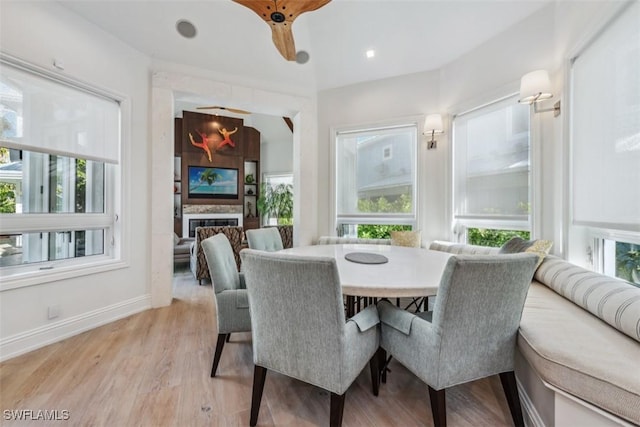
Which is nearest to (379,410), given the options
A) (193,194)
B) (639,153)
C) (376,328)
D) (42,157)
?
(376,328)

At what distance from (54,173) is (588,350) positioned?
3.76m

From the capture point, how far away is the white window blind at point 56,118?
198cm

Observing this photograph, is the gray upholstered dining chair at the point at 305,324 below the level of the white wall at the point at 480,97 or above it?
below

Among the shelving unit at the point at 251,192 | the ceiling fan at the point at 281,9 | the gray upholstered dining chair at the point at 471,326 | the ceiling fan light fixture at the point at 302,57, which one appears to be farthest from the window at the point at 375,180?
the shelving unit at the point at 251,192

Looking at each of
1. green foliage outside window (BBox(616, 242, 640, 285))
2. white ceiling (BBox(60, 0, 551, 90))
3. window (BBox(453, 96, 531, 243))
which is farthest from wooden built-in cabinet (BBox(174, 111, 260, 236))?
green foliage outside window (BBox(616, 242, 640, 285))

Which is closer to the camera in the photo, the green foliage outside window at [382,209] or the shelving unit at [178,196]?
the green foliage outside window at [382,209]

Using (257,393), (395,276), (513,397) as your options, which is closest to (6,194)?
(257,393)

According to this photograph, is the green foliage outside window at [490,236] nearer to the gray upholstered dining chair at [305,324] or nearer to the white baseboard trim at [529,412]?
the white baseboard trim at [529,412]

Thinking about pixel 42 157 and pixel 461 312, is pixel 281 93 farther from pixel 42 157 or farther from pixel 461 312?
pixel 461 312

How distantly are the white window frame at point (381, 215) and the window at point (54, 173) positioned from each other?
2554 mm

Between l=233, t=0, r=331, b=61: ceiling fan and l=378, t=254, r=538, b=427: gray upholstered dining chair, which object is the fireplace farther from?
l=378, t=254, r=538, b=427: gray upholstered dining chair

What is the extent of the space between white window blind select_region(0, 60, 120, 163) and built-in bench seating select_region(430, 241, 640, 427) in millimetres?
3520

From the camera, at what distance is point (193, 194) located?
6.58 meters

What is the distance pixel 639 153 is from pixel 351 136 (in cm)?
281
